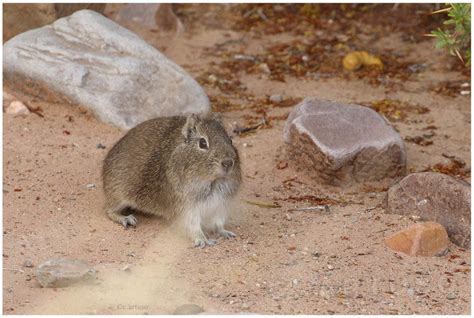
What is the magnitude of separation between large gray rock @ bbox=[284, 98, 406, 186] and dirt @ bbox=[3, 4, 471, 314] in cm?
14

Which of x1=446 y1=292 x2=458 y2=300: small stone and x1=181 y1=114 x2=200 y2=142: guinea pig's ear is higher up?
x1=181 y1=114 x2=200 y2=142: guinea pig's ear

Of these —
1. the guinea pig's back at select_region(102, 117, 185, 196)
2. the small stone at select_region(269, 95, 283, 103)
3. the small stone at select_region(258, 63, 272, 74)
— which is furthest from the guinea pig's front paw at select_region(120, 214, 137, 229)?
the small stone at select_region(258, 63, 272, 74)

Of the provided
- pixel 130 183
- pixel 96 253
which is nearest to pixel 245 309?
pixel 96 253

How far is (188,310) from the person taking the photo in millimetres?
5773

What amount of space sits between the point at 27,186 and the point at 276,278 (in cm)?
263

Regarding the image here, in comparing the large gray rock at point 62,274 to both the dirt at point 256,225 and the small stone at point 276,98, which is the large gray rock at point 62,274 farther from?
the small stone at point 276,98

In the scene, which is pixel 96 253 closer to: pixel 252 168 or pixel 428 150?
pixel 252 168

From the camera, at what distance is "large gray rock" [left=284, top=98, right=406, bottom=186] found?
328 inches

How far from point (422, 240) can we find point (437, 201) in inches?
20.6

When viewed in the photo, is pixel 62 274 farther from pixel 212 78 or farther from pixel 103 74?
pixel 212 78

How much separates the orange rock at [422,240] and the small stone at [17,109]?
4.25m

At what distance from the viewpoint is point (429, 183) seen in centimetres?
738

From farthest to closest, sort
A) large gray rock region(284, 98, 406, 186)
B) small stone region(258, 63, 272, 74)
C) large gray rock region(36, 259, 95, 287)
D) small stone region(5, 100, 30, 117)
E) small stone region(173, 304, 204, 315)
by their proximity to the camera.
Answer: small stone region(258, 63, 272, 74) < small stone region(5, 100, 30, 117) < large gray rock region(284, 98, 406, 186) < large gray rock region(36, 259, 95, 287) < small stone region(173, 304, 204, 315)

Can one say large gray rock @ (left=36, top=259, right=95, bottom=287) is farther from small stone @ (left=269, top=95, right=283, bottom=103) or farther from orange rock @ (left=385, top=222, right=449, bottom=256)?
small stone @ (left=269, top=95, right=283, bottom=103)
